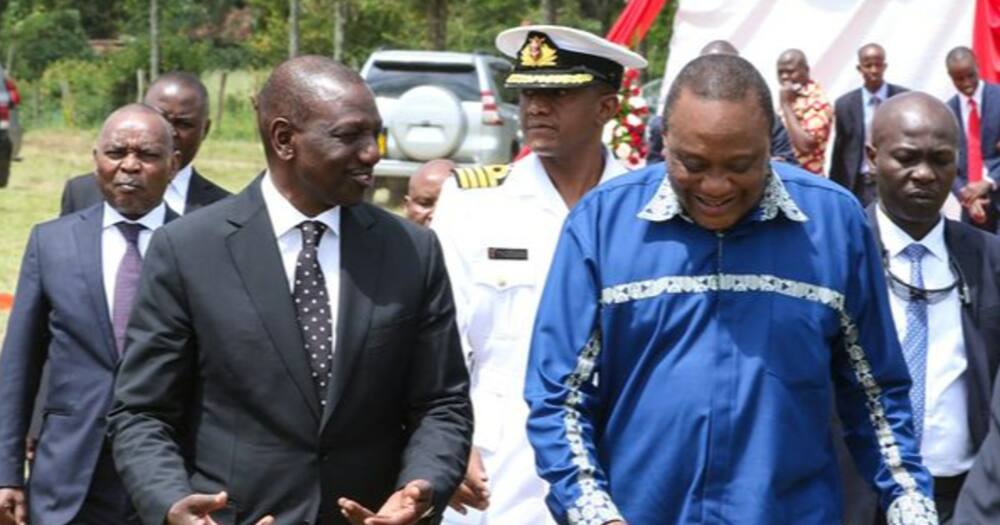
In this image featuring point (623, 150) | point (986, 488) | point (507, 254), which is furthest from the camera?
point (623, 150)

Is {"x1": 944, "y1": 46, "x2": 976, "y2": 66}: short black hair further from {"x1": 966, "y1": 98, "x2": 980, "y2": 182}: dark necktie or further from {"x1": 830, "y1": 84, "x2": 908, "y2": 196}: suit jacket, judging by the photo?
{"x1": 830, "y1": 84, "x2": 908, "y2": 196}: suit jacket

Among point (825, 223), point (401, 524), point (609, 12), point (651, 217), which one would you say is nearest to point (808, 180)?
point (825, 223)

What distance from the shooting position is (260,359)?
4238 mm

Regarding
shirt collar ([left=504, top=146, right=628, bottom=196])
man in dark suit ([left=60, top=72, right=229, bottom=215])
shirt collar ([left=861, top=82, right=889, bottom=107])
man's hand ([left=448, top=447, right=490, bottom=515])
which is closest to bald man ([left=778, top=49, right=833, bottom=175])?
shirt collar ([left=861, top=82, right=889, bottom=107])

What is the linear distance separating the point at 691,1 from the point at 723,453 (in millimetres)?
10811

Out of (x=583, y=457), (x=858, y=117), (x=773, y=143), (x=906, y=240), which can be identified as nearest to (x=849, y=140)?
(x=858, y=117)

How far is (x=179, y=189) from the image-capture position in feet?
23.6

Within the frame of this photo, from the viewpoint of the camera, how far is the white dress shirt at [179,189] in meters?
7.07

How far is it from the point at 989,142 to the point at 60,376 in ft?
27.7

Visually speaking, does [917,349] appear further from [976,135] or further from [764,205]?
[976,135]

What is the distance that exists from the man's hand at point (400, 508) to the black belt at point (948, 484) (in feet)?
5.68

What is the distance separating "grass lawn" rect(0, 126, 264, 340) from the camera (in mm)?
18348

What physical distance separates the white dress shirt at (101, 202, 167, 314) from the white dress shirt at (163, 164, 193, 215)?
35.1 inches

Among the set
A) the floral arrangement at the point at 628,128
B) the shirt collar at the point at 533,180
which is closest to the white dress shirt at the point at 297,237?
the shirt collar at the point at 533,180
